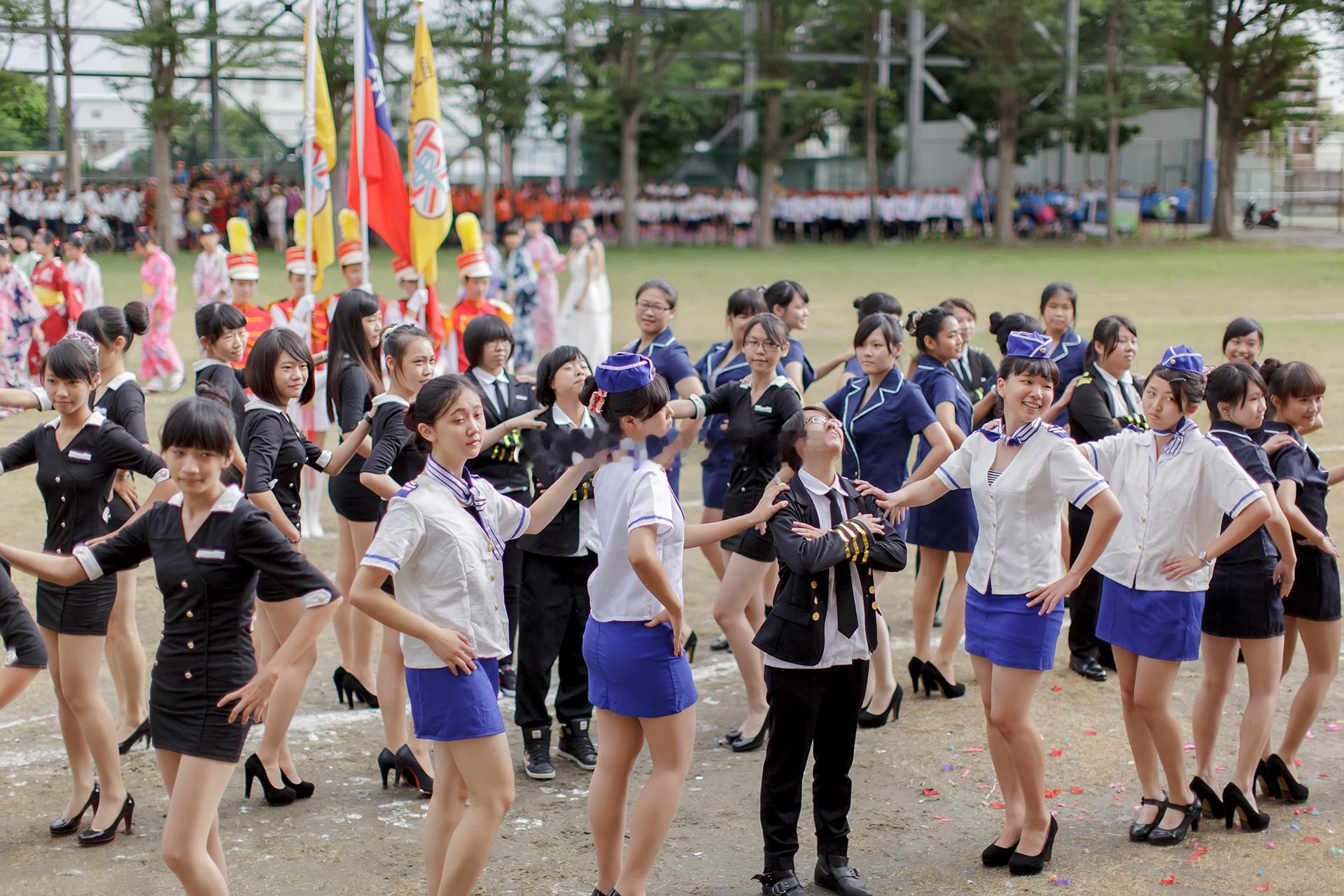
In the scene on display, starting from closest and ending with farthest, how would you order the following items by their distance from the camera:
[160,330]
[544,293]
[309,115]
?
[309,115] < [160,330] < [544,293]

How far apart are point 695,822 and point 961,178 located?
1715 inches

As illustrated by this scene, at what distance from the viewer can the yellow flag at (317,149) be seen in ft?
29.8

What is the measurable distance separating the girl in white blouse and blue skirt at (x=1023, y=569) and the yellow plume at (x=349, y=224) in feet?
20.1

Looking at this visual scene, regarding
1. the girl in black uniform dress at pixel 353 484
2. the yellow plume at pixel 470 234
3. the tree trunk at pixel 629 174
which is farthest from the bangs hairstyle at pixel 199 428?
the tree trunk at pixel 629 174

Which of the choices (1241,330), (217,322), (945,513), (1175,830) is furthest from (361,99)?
(1175,830)

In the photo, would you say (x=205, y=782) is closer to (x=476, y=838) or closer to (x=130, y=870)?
(x=476, y=838)

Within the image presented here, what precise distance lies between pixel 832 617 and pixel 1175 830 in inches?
57.4

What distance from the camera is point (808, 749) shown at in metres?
4.15

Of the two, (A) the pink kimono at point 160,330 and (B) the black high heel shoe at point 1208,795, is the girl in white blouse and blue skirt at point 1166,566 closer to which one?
(B) the black high heel shoe at point 1208,795

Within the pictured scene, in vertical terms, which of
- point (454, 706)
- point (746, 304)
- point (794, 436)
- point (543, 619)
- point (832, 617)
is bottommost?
point (543, 619)

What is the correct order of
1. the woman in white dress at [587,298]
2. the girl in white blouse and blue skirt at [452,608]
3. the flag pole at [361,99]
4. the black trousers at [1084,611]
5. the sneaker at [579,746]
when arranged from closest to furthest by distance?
1. the girl in white blouse and blue skirt at [452,608]
2. the sneaker at [579,746]
3. the black trousers at [1084,611]
4. the flag pole at [361,99]
5. the woman in white dress at [587,298]

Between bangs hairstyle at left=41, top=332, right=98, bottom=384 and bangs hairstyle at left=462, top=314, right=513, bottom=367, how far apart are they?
150cm

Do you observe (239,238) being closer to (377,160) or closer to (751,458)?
(377,160)

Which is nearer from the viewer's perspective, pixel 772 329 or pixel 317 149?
pixel 772 329
